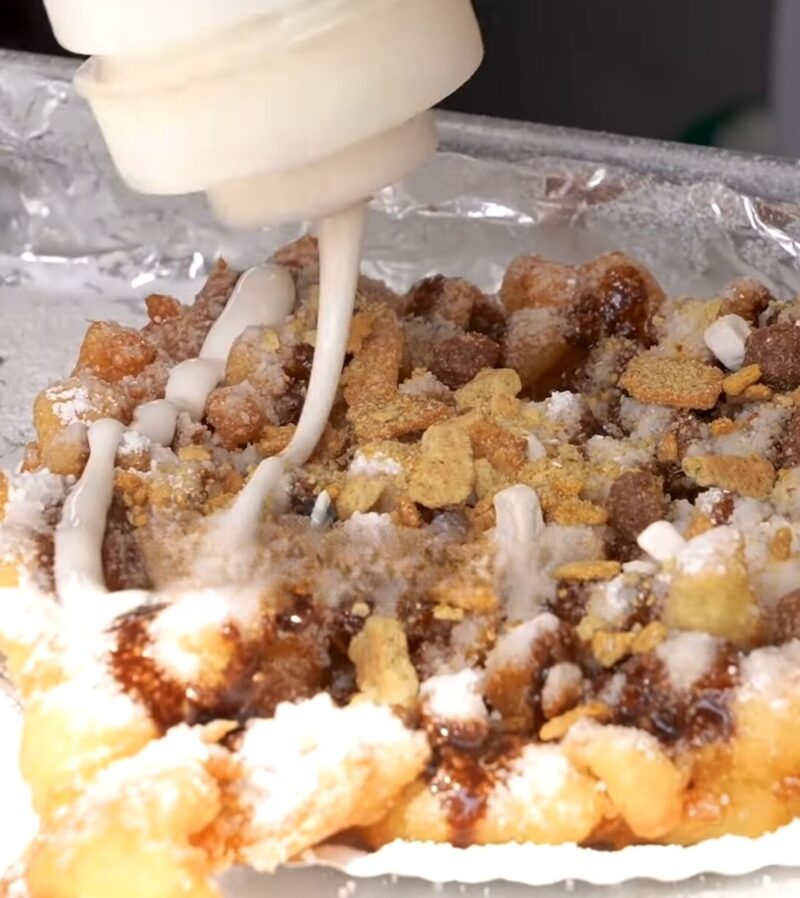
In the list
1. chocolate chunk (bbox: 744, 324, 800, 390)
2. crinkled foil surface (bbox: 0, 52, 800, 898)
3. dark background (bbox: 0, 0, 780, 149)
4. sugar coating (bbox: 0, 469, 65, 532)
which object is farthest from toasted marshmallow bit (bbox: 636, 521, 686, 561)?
dark background (bbox: 0, 0, 780, 149)

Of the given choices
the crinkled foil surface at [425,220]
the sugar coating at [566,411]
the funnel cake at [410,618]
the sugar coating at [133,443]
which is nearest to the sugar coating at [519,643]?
the funnel cake at [410,618]

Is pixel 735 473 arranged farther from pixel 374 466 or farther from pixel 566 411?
pixel 374 466

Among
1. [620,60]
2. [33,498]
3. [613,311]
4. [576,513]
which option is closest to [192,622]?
[33,498]

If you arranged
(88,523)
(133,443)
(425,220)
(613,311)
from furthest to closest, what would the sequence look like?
(425,220)
(613,311)
(133,443)
(88,523)

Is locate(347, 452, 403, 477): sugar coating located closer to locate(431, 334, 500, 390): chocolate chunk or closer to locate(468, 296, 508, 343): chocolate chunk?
locate(431, 334, 500, 390): chocolate chunk

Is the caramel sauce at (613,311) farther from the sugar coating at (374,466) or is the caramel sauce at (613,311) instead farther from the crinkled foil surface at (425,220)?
the crinkled foil surface at (425,220)

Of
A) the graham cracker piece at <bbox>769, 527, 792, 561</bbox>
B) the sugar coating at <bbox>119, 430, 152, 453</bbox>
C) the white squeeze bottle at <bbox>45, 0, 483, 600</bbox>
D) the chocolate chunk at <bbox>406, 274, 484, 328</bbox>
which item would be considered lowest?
the chocolate chunk at <bbox>406, 274, 484, 328</bbox>
